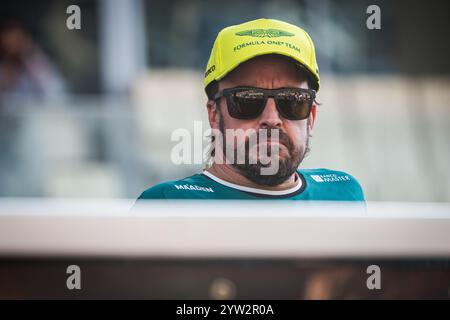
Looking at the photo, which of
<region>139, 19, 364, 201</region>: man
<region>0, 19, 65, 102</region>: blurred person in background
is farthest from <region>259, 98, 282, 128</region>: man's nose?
<region>0, 19, 65, 102</region>: blurred person in background

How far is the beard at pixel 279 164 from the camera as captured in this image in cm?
116

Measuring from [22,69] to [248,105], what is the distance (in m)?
1.94

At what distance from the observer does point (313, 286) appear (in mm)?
1033

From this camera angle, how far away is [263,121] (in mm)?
1188

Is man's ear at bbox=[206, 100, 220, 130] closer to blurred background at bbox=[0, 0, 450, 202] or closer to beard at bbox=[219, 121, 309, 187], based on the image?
beard at bbox=[219, 121, 309, 187]

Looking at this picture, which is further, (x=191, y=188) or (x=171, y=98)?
(x=171, y=98)

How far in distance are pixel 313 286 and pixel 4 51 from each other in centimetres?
190

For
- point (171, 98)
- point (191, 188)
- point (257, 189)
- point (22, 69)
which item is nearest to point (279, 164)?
point (257, 189)

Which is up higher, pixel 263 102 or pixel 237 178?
pixel 263 102

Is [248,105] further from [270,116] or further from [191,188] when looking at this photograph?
[191,188]

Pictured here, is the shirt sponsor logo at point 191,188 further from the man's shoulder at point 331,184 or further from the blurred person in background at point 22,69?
the blurred person in background at point 22,69

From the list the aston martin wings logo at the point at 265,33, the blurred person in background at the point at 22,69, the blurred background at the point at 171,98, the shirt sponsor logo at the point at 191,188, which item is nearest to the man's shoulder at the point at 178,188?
the shirt sponsor logo at the point at 191,188

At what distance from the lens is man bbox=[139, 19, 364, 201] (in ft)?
3.82
